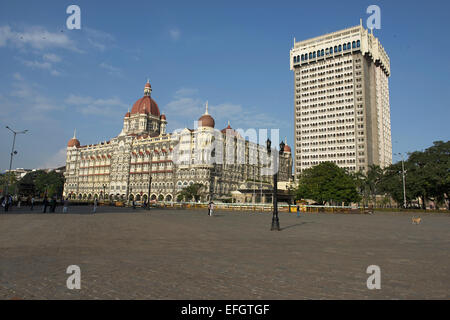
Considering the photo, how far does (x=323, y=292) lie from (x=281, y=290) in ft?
2.20

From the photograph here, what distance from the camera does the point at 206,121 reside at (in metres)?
91.4

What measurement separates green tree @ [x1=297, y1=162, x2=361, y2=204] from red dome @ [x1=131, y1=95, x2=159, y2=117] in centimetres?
6977

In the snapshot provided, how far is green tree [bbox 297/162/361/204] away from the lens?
57156 millimetres

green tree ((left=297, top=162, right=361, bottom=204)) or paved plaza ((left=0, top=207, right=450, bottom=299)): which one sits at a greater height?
green tree ((left=297, top=162, right=361, bottom=204))

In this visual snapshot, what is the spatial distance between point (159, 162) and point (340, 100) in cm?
6771

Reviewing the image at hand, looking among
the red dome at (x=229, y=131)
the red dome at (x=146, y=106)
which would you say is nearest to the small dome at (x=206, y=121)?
the red dome at (x=229, y=131)

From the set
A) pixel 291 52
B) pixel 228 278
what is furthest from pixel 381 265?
pixel 291 52

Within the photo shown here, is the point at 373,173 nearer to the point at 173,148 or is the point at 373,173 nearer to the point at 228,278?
the point at 173,148

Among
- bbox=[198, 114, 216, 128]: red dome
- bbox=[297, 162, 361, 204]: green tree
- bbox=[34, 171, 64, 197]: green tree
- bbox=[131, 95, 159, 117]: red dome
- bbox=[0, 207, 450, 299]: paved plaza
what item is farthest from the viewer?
bbox=[34, 171, 64, 197]: green tree

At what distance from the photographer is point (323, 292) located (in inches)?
204

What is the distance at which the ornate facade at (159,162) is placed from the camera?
91.9m

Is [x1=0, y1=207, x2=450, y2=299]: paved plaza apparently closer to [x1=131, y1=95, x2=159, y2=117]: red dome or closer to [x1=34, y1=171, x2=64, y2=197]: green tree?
[x1=131, y1=95, x2=159, y2=117]: red dome

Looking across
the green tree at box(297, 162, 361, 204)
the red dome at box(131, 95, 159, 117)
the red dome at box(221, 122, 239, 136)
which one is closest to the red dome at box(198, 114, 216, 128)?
the red dome at box(221, 122, 239, 136)
